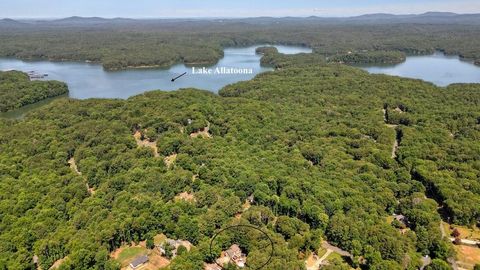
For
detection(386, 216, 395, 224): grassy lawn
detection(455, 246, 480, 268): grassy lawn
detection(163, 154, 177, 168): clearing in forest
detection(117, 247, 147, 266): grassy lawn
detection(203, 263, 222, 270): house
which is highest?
detection(163, 154, 177, 168): clearing in forest

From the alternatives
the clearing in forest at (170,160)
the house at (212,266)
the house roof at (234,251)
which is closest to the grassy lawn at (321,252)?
the house roof at (234,251)

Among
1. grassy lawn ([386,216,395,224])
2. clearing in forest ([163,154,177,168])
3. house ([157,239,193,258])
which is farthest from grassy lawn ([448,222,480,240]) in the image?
clearing in forest ([163,154,177,168])

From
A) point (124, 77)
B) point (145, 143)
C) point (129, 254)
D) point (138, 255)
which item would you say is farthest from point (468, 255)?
point (124, 77)

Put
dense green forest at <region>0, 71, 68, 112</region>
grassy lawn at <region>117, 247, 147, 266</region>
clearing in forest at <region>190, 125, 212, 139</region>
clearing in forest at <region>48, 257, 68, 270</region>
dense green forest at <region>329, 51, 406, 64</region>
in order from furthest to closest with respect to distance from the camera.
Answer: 1. dense green forest at <region>329, 51, 406, 64</region>
2. dense green forest at <region>0, 71, 68, 112</region>
3. clearing in forest at <region>190, 125, 212, 139</region>
4. grassy lawn at <region>117, 247, 147, 266</region>
5. clearing in forest at <region>48, 257, 68, 270</region>

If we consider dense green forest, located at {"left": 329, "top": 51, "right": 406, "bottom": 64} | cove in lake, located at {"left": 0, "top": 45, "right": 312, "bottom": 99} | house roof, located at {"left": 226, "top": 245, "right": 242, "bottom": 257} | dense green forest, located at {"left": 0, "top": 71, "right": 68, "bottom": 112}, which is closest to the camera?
house roof, located at {"left": 226, "top": 245, "right": 242, "bottom": 257}

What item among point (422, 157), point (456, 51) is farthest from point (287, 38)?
point (422, 157)

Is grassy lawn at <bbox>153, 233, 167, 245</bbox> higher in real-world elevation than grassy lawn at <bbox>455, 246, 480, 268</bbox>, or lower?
higher

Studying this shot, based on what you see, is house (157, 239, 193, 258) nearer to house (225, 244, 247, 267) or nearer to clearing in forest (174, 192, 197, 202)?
house (225, 244, 247, 267)
